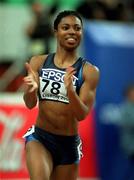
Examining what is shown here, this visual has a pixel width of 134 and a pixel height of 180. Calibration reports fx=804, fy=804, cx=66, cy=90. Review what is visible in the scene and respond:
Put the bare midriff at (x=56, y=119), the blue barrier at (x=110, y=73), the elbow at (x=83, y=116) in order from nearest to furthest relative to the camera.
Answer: the elbow at (x=83, y=116) < the bare midriff at (x=56, y=119) < the blue barrier at (x=110, y=73)

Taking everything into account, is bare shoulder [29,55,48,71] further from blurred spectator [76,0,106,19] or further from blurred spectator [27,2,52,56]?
blurred spectator [76,0,106,19]

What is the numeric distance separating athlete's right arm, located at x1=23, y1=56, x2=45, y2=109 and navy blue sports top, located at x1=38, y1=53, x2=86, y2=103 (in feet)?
0.28

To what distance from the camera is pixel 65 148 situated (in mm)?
7852

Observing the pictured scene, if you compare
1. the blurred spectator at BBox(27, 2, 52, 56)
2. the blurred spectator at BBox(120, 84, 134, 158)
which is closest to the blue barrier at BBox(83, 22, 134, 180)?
the blurred spectator at BBox(120, 84, 134, 158)

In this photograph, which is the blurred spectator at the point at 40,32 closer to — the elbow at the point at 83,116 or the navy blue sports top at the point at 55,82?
the navy blue sports top at the point at 55,82

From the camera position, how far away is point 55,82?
7629mm

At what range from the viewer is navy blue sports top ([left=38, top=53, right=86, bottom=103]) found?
7.62 metres

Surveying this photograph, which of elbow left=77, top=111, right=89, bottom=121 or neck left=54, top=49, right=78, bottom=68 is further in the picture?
neck left=54, top=49, right=78, bottom=68

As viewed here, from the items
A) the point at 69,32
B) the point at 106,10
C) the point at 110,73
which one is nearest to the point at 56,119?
the point at 69,32

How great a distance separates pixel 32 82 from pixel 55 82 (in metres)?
0.43

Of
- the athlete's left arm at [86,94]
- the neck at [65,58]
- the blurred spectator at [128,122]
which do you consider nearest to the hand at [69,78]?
the athlete's left arm at [86,94]

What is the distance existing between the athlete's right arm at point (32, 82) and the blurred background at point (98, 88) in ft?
14.3

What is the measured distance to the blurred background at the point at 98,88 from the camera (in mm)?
12242

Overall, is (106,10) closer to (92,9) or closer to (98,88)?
(92,9)
